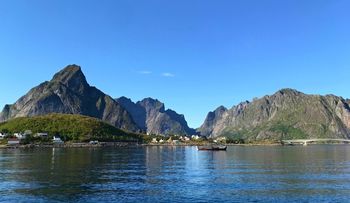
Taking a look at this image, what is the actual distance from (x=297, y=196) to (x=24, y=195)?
157 ft

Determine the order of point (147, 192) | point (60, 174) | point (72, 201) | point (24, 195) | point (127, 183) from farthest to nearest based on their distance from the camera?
point (60, 174)
point (127, 183)
point (147, 192)
point (24, 195)
point (72, 201)

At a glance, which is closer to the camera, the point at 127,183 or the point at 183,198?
the point at 183,198

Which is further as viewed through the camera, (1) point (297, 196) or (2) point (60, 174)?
(2) point (60, 174)

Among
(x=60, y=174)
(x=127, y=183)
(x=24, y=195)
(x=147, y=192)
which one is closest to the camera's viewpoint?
(x=24, y=195)

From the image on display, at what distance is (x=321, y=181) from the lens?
300ft

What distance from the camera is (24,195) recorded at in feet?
228

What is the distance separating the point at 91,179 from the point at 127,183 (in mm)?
10909

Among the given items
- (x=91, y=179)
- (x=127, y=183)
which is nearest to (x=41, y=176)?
(x=91, y=179)

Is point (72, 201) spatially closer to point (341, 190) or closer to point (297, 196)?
point (297, 196)

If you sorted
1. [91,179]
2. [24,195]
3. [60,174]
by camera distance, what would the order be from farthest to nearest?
[60,174], [91,179], [24,195]

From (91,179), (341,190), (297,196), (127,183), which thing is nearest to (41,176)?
(91,179)

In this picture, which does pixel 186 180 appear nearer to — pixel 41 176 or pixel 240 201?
pixel 240 201

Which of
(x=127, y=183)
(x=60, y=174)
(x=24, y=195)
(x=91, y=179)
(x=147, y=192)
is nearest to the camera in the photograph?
(x=24, y=195)

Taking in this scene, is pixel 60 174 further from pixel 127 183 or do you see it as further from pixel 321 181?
pixel 321 181
